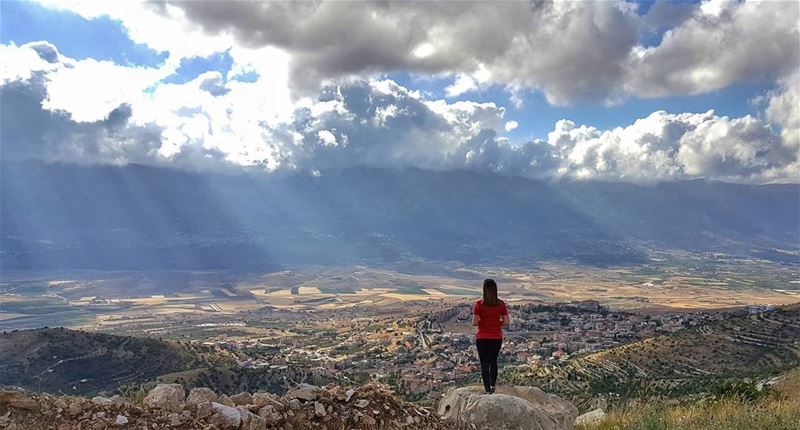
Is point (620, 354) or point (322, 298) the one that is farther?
point (322, 298)

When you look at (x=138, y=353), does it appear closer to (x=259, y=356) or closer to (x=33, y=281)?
(x=259, y=356)

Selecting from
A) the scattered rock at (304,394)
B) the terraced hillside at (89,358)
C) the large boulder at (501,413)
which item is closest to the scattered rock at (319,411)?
the scattered rock at (304,394)

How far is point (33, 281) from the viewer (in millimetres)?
166125

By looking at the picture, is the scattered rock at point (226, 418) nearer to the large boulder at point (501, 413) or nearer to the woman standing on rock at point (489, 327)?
the large boulder at point (501, 413)

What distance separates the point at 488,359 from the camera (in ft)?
37.1

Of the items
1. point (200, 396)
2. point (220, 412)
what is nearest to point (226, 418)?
point (220, 412)

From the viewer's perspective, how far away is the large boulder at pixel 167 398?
8.12m

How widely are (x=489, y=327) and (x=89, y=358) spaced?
51363 mm

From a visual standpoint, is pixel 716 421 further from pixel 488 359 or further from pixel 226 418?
pixel 226 418

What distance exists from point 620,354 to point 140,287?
149 meters

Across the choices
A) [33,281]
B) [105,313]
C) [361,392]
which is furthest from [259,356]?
[33,281]

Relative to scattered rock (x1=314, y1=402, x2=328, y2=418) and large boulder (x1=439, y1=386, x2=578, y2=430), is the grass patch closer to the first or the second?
large boulder (x1=439, y1=386, x2=578, y2=430)

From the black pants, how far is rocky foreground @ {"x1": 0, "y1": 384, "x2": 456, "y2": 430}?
2.25 metres

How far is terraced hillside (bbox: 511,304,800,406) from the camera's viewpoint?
42000 millimetres
